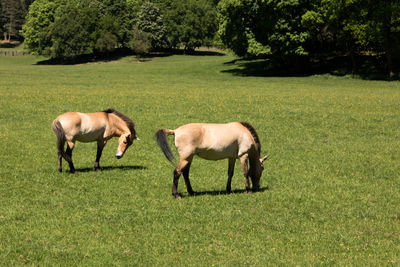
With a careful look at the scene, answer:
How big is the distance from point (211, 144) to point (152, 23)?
373ft

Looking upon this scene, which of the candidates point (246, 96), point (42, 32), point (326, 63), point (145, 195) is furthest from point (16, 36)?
point (145, 195)

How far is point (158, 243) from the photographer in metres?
10.0

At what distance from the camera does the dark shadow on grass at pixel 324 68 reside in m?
61.3

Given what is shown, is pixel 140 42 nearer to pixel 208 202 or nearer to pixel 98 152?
pixel 98 152

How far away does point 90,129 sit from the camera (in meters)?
15.9

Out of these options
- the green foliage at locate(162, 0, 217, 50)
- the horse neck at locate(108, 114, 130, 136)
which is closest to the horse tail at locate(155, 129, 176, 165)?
the horse neck at locate(108, 114, 130, 136)

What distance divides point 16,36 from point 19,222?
7326 inches

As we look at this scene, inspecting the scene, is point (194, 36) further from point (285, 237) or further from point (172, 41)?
point (285, 237)

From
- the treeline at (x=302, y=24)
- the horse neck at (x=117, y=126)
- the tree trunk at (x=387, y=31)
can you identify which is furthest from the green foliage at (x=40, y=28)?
the horse neck at (x=117, y=126)

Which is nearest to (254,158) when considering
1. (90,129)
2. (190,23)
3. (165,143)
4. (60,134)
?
(165,143)

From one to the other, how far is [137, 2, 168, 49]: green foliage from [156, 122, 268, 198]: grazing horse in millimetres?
109789

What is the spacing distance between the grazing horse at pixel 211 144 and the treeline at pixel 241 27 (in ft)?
150

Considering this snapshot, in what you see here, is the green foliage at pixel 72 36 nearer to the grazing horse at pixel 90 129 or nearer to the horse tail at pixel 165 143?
the grazing horse at pixel 90 129

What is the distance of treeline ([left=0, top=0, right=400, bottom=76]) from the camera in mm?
56656
